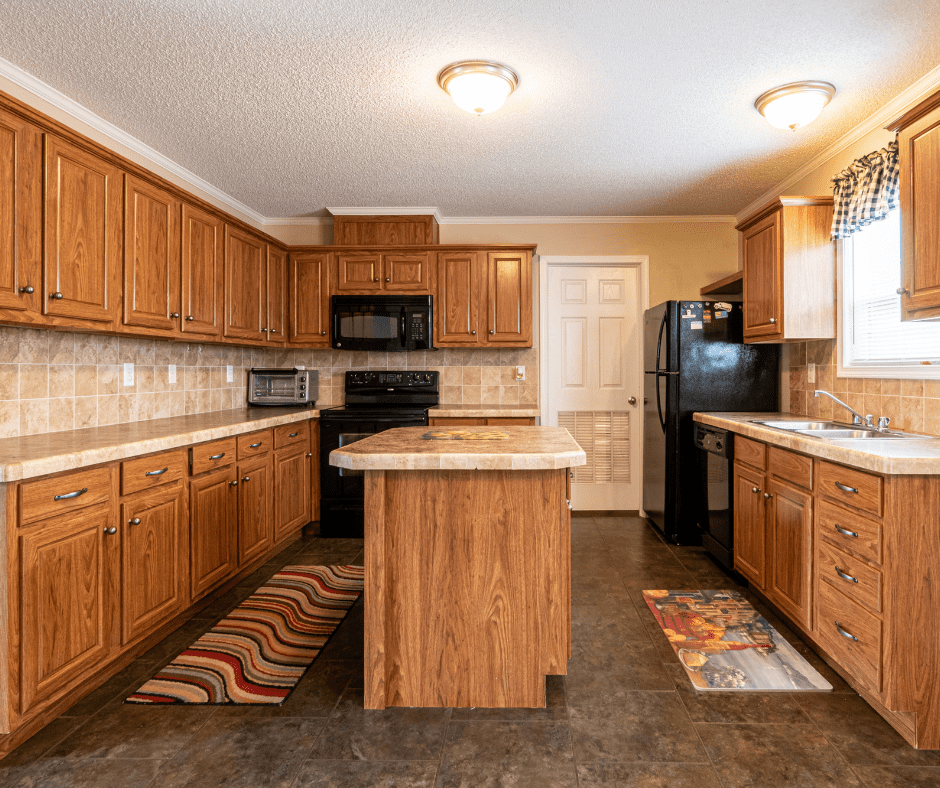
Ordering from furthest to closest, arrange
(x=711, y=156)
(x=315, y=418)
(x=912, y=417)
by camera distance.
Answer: (x=315, y=418) < (x=711, y=156) < (x=912, y=417)

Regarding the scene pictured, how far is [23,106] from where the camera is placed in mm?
2045

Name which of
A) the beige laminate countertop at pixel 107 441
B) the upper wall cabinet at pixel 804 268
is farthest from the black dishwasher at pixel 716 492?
the beige laminate countertop at pixel 107 441

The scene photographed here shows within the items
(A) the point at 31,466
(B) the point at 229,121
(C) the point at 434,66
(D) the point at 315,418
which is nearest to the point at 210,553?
(A) the point at 31,466

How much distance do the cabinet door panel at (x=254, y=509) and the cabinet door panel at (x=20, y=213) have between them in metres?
1.40

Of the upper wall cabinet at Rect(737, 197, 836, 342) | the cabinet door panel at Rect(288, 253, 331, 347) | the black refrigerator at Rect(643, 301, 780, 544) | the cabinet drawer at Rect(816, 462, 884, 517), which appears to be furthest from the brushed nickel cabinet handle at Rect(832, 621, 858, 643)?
the cabinet door panel at Rect(288, 253, 331, 347)

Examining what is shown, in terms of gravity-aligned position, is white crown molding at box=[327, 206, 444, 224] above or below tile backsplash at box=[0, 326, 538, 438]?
above

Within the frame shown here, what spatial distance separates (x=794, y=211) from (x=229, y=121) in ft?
10.2

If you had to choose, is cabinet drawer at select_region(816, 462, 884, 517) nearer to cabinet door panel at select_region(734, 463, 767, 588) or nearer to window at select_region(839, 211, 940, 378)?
cabinet door panel at select_region(734, 463, 767, 588)

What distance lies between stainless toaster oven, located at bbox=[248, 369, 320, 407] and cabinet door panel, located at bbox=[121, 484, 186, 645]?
1.99 m

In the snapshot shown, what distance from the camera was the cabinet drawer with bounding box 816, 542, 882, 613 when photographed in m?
1.95

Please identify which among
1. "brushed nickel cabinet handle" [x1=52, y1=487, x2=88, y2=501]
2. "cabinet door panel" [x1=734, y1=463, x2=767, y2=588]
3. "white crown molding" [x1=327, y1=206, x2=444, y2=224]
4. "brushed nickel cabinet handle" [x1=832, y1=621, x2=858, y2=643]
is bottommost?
"brushed nickel cabinet handle" [x1=832, y1=621, x2=858, y2=643]

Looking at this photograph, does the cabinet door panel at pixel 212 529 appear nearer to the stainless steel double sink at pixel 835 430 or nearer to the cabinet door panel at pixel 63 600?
the cabinet door panel at pixel 63 600

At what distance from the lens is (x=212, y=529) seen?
289 centimetres

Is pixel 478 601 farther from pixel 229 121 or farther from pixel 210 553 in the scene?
pixel 229 121
